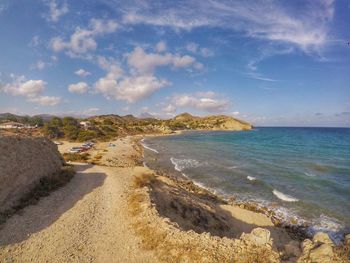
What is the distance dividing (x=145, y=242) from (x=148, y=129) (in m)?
145

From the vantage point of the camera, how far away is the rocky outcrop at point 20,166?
59.8ft

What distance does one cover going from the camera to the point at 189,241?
13836 millimetres

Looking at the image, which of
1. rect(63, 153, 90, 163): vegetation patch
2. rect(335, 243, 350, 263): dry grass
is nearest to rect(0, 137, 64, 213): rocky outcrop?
rect(63, 153, 90, 163): vegetation patch

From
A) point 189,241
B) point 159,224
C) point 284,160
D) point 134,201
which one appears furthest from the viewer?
point 284,160

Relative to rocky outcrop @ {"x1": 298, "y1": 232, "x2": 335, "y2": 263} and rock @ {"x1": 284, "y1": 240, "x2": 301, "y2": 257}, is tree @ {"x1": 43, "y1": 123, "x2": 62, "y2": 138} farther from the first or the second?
rocky outcrop @ {"x1": 298, "y1": 232, "x2": 335, "y2": 263}

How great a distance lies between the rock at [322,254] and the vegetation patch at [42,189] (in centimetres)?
1801

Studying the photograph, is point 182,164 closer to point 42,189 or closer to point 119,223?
point 42,189

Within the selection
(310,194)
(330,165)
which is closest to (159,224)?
(310,194)

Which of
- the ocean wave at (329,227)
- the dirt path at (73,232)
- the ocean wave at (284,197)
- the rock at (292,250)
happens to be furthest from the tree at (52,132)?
the rock at (292,250)

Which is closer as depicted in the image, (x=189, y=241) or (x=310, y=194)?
(x=189, y=241)

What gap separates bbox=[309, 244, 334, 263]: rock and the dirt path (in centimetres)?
880

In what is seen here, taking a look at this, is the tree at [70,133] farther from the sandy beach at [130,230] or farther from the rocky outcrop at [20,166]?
the sandy beach at [130,230]

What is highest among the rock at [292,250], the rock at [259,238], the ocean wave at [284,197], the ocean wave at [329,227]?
the rock at [259,238]

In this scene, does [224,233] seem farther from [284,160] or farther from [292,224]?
[284,160]
